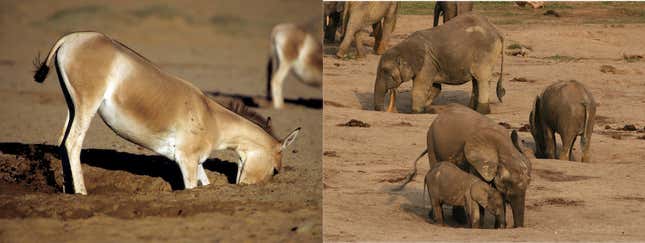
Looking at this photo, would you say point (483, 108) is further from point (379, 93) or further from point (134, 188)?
point (134, 188)

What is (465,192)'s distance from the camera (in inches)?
310

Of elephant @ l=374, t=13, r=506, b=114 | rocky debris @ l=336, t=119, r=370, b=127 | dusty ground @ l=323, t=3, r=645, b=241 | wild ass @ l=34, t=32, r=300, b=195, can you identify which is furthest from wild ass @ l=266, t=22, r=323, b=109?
wild ass @ l=34, t=32, r=300, b=195

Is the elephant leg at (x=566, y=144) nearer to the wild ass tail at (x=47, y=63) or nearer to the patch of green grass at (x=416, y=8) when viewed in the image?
the wild ass tail at (x=47, y=63)

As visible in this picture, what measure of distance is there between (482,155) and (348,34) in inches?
339

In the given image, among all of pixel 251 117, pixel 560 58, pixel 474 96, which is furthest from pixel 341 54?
pixel 251 117

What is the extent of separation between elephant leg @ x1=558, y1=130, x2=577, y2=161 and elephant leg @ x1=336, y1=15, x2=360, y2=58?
5831 millimetres

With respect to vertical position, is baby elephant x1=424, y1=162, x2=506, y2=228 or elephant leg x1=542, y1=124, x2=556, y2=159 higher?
baby elephant x1=424, y1=162, x2=506, y2=228

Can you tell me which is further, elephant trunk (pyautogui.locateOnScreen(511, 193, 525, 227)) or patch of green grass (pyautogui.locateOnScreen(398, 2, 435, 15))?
patch of green grass (pyautogui.locateOnScreen(398, 2, 435, 15))

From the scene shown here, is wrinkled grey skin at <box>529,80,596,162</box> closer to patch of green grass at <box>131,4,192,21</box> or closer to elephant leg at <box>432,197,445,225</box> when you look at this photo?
elephant leg at <box>432,197,445,225</box>

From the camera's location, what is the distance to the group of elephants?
26.0 ft

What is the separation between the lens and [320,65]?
14133 millimetres

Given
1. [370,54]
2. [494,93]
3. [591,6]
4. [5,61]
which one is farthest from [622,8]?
[5,61]

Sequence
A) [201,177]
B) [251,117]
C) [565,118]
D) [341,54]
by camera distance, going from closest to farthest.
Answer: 1. [201,177]
2. [251,117]
3. [565,118]
4. [341,54]

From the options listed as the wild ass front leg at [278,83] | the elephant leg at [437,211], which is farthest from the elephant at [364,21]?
the elephant leg at [437,211]
